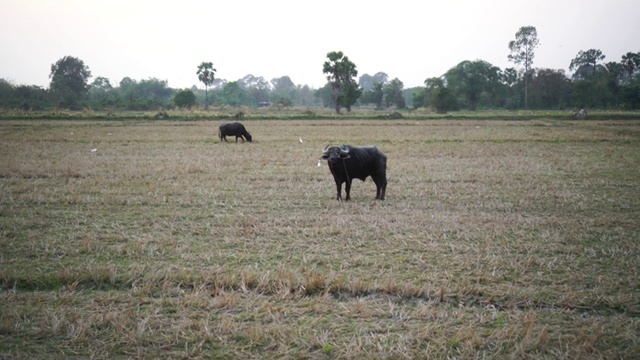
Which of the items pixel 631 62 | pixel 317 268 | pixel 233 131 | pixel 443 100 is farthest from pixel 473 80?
pixel 317 268

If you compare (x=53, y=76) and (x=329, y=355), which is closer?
(x=329, y=355)

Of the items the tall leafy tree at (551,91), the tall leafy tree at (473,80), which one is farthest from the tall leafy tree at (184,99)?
the tall leafy tree at (551,91)

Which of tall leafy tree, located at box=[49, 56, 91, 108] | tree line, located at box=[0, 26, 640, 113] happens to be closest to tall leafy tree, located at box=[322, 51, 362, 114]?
tree line, located at box=[0, 26, 640, 113]

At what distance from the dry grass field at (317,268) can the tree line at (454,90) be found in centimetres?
5118

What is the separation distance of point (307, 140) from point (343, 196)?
1297 cm

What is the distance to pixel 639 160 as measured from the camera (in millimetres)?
14922

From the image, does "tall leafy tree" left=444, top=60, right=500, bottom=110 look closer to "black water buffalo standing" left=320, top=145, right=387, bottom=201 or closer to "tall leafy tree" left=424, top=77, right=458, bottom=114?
"tall leafy tree" left=424, top=77, right=458, bottom=114

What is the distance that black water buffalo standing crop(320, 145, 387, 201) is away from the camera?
9.05 meters

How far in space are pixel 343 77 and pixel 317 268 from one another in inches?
2260

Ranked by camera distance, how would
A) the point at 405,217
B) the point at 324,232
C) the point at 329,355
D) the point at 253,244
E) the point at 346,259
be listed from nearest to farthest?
the point at 329,355 < the point at 346,259 < the point at 253,244 < the point at 324,232 < the point at 405,217

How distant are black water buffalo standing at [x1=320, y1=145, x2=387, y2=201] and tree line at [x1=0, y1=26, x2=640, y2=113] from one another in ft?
167

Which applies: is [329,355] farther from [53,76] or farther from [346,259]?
[53,76]

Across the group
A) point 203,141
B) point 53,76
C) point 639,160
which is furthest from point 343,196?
point 53,76

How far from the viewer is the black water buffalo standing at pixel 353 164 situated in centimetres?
905
